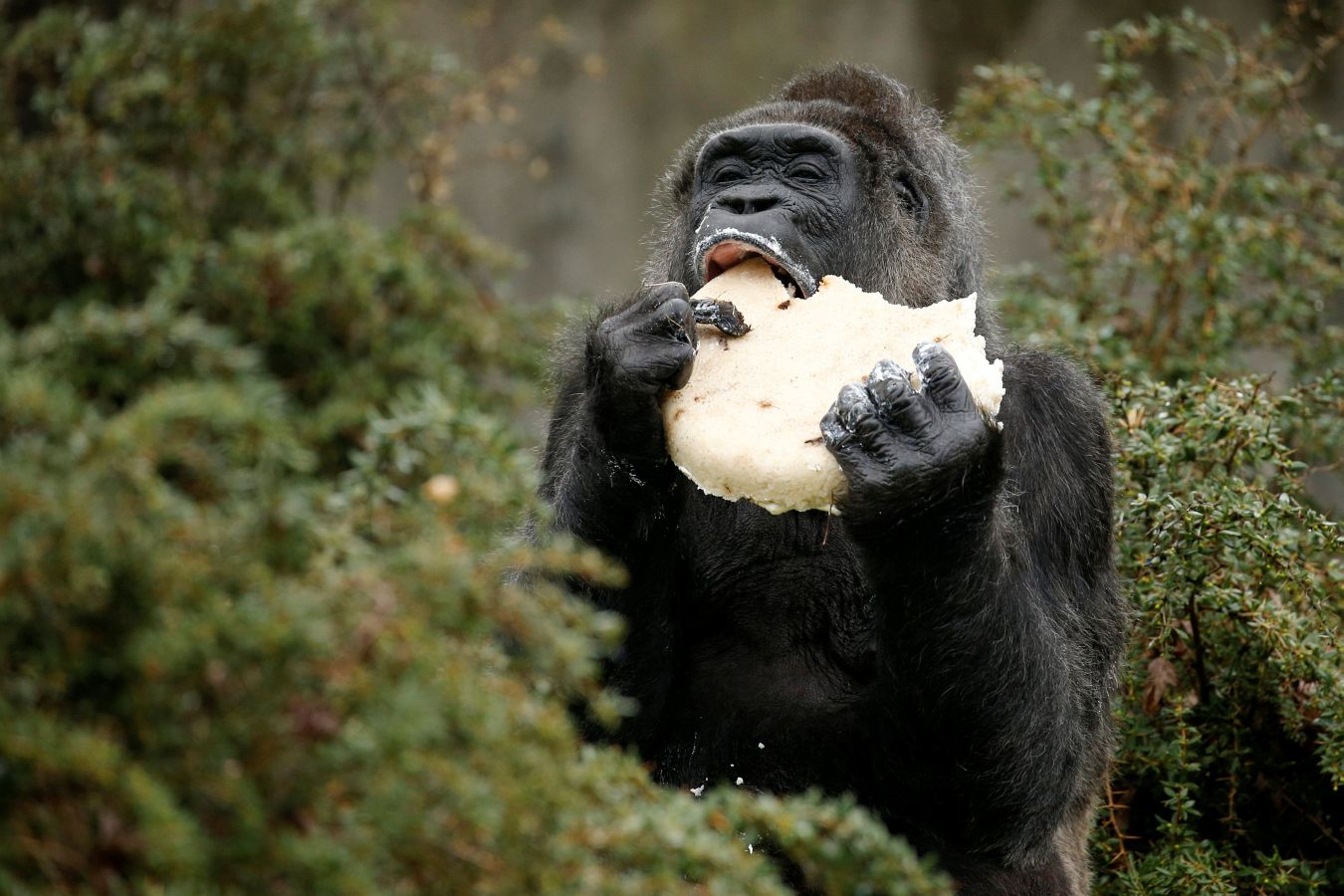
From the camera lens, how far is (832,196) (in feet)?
15.2

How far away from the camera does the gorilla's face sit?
434 cm

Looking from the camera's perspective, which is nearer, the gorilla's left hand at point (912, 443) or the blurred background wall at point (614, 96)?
the gorilla's left hand at point (912, 443)

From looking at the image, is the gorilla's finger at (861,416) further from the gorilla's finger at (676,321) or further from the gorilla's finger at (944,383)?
the gorilla's finger at (676,321)

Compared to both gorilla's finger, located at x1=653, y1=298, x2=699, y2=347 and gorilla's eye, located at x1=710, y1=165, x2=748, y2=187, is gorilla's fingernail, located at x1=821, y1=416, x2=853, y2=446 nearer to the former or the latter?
gorilla's finger, located at x1=653, y1=298, x2=699, y2=347

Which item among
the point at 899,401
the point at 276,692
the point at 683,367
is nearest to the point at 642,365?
the point at 683,367

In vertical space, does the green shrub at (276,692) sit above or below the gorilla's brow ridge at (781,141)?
below

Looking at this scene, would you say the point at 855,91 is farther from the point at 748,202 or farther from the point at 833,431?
the point at 833,431

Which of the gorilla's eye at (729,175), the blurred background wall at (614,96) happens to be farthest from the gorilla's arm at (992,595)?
the blurred background wall at (614,96)

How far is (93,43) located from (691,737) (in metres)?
5.54

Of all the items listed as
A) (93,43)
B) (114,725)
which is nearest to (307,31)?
(93,43)

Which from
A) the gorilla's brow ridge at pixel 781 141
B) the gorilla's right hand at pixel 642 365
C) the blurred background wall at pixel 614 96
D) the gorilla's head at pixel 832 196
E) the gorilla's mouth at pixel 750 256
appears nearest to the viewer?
Result: the gorilla's right hand at pixel 642 365

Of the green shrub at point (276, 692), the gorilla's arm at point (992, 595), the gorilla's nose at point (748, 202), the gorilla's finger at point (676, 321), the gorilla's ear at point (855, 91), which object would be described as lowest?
the green shrub at point (276, 692)

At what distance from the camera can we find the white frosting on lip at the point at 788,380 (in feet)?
12.2

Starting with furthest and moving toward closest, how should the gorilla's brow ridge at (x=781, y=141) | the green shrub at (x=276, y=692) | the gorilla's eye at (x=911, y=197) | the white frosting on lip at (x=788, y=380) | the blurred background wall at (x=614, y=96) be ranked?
1. the blurred background wall at (x=614, y=96)
2. the gorilla's eye at (x=911, y=197)
3. the gorilla's brow ridge at (x=781, y=141)
4. the white frosting on lip at (x=788, y=380)
5. the green shrub at (x=276, y=692)
